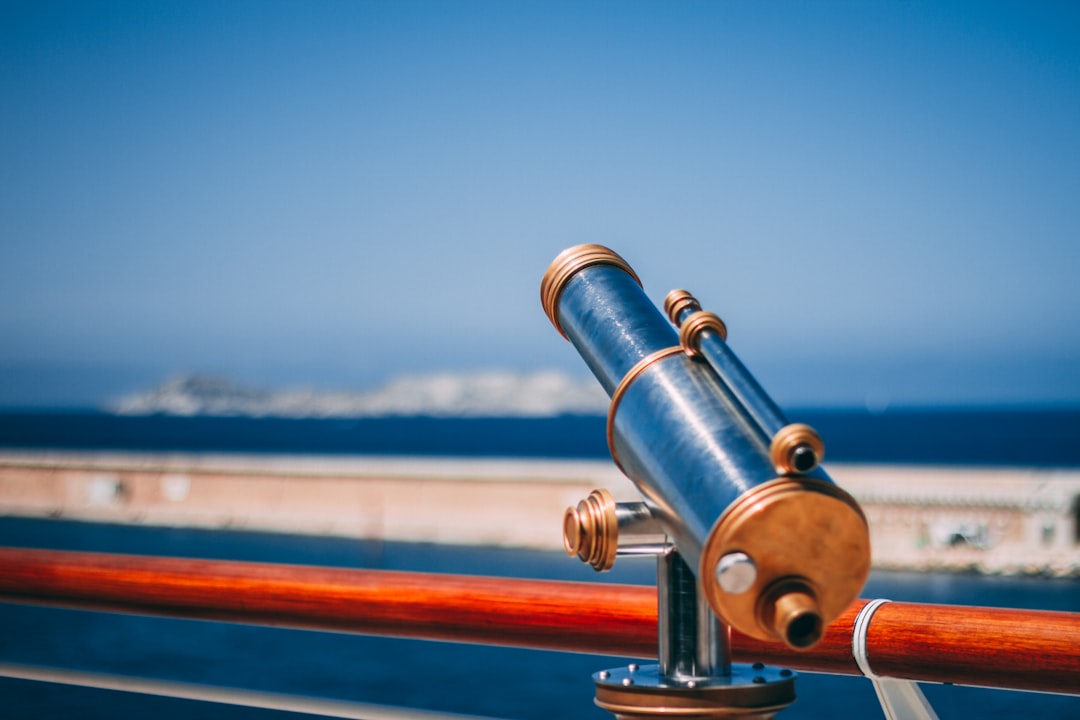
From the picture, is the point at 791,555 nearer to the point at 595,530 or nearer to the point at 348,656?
the point at 595,530

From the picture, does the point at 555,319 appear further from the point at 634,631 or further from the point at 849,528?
the point at 634,631

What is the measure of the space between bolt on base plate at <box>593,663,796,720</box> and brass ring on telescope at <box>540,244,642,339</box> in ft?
1.04

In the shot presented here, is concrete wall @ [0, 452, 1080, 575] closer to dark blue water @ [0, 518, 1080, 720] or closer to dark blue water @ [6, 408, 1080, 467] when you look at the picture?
dark blue water @ [0, 518, 1080, 720]

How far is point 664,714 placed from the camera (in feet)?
2.66

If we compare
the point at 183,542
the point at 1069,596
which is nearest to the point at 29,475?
the point at 183,542

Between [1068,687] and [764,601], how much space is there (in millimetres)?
626

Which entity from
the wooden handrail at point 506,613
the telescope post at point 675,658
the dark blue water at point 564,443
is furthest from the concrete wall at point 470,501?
the dark blue water at point 564,443

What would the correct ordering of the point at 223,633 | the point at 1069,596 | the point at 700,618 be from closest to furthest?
the point at 700,618 < the point at 223,633 < the point at 1069,596

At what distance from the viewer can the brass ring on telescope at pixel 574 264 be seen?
976 millimetres

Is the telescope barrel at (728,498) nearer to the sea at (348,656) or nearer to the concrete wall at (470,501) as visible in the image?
the sea at (348,656)

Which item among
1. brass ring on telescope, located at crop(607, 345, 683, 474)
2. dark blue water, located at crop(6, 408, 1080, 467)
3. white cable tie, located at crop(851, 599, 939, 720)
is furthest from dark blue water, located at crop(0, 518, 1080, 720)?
dark blue water, located at crop(6, 408, 1080, 467)

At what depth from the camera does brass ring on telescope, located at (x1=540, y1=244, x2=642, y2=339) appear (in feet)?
3.20

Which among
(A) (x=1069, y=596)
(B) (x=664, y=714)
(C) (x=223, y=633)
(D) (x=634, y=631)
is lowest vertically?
(B) (x=664, y=714)

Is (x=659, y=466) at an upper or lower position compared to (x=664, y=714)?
upper
